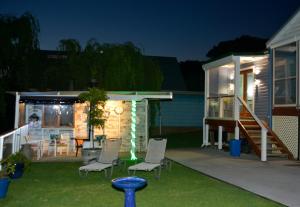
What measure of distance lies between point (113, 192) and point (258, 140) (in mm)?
7973

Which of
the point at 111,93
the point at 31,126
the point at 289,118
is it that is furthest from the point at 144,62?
the point at 289,118

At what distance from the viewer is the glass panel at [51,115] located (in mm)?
17266

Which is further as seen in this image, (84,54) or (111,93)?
(84,54)

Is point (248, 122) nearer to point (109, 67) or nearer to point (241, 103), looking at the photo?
point (241, 103)

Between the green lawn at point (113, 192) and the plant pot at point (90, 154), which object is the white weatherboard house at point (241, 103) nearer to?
the green lawn at point (113, 192)

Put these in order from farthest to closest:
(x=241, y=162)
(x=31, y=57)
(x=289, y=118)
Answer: (x=31, y=57)
(x=289, y=118)
(x=241, y=162)

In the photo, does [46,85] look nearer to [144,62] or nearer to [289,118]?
[144,62]

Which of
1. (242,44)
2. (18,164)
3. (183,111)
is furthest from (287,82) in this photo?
(242,44)

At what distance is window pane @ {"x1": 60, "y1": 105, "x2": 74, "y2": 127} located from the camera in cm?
1739

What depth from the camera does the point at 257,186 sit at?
29.2 ft

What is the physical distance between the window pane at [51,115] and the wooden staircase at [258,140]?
7.71 m

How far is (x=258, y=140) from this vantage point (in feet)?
48.5

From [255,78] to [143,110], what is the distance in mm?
5039

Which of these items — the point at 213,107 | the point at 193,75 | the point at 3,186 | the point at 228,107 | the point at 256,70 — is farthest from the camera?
the point at 193,75
